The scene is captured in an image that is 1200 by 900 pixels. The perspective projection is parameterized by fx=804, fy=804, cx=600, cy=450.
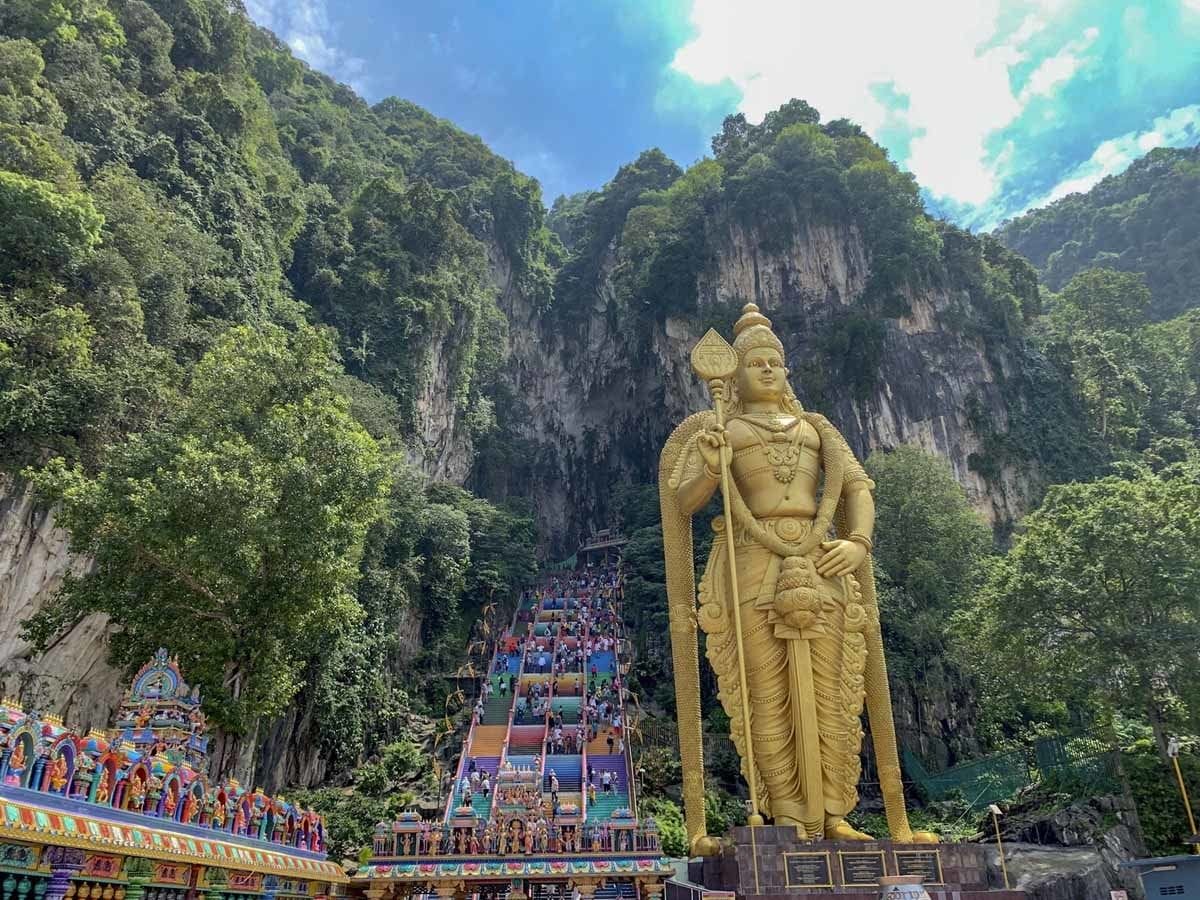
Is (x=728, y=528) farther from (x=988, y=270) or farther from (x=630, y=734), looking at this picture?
(x=988, y=270)

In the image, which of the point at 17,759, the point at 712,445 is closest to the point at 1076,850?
the point at 712,445

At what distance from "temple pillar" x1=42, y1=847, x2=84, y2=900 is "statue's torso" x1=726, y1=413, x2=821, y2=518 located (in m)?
5.06

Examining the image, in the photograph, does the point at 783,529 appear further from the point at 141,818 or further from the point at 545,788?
the point at 545,788

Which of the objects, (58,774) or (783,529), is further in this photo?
(783,529)

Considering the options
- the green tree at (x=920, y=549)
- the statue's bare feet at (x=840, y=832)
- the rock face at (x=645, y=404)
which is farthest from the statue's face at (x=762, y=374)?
the green tree at (x=920, y=549)

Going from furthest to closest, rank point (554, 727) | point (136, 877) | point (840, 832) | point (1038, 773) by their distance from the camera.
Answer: point (554, 727), point (1038, 773), point (840, 832), point (136, 877)

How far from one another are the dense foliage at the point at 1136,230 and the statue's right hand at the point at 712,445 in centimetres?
3678

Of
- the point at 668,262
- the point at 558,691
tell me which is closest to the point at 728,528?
the point at 558,691

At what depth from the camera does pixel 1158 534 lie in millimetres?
10445

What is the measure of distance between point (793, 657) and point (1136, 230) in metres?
43.4

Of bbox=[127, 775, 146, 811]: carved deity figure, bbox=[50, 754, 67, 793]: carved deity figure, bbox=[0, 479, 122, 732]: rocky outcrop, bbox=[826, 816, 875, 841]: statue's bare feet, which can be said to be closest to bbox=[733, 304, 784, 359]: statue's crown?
bbox=[826, 816, 875, 841]: statue's bare feet

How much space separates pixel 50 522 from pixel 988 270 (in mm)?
27094

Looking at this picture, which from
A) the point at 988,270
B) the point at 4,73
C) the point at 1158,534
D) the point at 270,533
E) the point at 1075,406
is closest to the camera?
the point at 270,533

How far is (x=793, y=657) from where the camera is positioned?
6.29 meters
